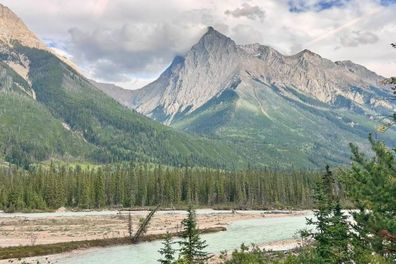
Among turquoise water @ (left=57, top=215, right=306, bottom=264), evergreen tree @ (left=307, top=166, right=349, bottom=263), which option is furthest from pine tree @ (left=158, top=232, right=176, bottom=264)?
turquoise water @ (left=57, top=215, right=306, bottom=264)

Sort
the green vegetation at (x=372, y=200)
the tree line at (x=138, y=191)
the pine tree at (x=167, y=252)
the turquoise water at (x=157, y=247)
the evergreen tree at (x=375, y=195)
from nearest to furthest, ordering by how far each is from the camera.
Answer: the green vegetation at (x=372, y=200) → the evergreen tree at (x=375, y=195) → the pine tree at (x=167, y=252) → the turquoise water at (x=157, y=247) → the tree line at (x=138, y=191)

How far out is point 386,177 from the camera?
20.5m

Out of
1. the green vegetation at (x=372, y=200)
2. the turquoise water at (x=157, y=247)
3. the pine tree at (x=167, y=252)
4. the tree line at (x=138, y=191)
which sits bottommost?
the turquoise water at (x=157, y=247)

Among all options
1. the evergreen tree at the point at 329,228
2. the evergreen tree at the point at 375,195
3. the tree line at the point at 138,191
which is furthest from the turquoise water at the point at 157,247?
the tree line at the point at 138,191

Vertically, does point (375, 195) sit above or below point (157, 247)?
above

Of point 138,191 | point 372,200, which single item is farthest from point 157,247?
point 138,191

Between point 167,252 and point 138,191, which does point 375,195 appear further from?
point 138,191

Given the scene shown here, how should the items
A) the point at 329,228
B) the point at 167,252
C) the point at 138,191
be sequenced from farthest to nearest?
1. the point at 138,191
2. the point at 167,252
3. the point at 329,228

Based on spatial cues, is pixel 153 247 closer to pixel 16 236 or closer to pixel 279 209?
pixel 16 236

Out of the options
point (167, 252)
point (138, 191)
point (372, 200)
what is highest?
point (138, 191)

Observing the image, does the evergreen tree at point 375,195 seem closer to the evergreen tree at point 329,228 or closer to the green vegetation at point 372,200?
the green vegetation at point 372,200

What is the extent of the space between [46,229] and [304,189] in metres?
127

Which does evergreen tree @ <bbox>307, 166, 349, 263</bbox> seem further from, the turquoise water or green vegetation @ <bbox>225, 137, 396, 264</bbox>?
the turquoise water

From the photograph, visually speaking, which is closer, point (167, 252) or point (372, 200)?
point (372, 200)
